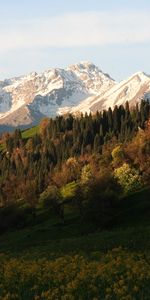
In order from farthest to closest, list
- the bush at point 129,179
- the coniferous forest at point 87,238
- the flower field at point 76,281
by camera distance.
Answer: the bush at point 129,179 → the coniferous forest at point 87,238 → the flower field at point 76,281

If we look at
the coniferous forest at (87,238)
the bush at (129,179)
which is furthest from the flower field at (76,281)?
the bush at (129,179)

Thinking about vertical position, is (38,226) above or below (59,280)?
below

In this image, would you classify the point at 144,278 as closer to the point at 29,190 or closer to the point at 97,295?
the point at 97,295

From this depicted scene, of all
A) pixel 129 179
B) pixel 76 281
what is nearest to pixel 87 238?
pixel 76 281

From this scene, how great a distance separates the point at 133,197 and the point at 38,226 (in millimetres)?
23606

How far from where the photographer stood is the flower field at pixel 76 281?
2262 centimetres

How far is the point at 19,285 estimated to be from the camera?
27.2 metres

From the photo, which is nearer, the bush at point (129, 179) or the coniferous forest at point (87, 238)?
the coniferous forest at point (87, 238)

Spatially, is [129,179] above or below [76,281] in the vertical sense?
below

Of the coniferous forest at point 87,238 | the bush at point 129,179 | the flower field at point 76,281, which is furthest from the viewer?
the bush at point 129,179

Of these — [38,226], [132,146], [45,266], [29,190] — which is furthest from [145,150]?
[45,266]

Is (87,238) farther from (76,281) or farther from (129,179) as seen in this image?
(129,179)

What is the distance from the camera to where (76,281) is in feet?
80.1

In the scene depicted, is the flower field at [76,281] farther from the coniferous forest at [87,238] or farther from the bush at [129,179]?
the bush at [129,179]
